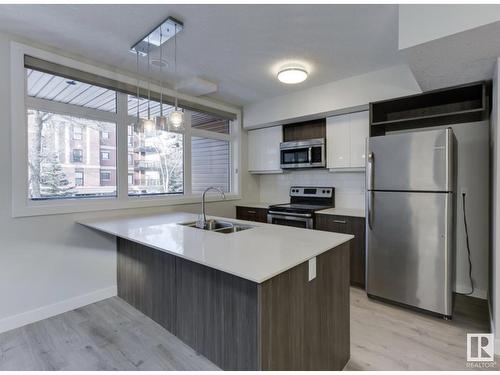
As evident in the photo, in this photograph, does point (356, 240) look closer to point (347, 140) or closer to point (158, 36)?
point (347, 140)

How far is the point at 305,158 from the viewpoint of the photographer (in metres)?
3.77

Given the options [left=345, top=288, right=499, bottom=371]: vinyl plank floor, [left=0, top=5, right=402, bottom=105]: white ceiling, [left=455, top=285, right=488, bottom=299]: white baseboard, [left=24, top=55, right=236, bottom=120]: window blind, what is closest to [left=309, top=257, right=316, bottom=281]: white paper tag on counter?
[left=345, top=288, right=499, bottom=371]: vinyl plank floor

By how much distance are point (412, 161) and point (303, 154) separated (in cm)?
155

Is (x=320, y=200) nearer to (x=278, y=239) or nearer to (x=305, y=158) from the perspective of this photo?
(x=305, y=158)

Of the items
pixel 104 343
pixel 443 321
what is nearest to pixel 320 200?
pixel 443 321

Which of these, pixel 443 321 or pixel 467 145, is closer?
pixel 443 321

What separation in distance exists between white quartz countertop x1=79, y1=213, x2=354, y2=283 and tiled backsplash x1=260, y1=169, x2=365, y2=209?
1.86 metres

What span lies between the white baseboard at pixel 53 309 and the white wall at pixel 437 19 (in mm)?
3515

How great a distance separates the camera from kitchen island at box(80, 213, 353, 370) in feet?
4.39

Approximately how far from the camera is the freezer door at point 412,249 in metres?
2.33

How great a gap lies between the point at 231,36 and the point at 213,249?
179 cm

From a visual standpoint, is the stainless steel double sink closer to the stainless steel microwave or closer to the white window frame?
the white window frame

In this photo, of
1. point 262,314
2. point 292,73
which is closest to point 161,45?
point 292,73

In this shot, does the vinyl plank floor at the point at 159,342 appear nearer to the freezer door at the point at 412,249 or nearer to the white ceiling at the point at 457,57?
the freezer door at the point at 412,249
